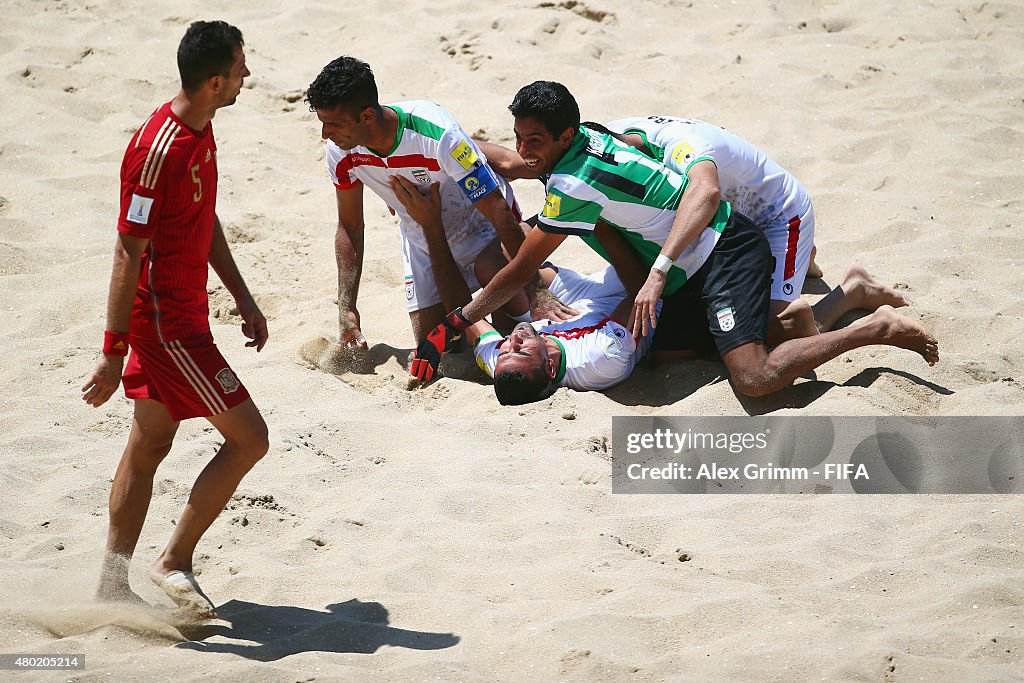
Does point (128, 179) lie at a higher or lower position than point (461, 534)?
higher

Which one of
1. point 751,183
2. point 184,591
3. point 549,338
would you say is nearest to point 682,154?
point 751,183

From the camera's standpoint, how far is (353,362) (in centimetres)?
521

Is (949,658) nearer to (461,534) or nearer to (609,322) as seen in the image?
(461,534)

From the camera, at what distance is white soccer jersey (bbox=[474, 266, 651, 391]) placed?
4777mm

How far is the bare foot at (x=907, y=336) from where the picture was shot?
4383mm

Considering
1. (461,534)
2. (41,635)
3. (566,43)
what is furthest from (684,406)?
(566,43)

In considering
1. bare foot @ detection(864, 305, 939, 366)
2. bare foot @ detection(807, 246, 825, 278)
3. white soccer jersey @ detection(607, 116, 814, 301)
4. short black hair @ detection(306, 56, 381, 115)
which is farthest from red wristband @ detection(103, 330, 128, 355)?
bare foot @ detection(807, 246, 825, 278)

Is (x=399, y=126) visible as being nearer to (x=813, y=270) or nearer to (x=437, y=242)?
(x=437, y=242)

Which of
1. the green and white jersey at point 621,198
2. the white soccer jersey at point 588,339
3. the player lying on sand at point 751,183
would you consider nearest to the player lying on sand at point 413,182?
the white soccer jersey at point 588,339

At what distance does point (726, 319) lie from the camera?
15.3ft

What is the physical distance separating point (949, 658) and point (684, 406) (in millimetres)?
1824

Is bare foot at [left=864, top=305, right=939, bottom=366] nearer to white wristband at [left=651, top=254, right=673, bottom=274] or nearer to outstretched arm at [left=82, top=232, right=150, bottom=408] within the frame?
white wristband at [left=651, top=254, right=673, bottom=274]

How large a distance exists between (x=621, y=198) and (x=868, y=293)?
1283 millimetres

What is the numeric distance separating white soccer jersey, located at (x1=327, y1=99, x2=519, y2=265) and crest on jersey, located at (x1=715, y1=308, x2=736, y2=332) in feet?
3.57
